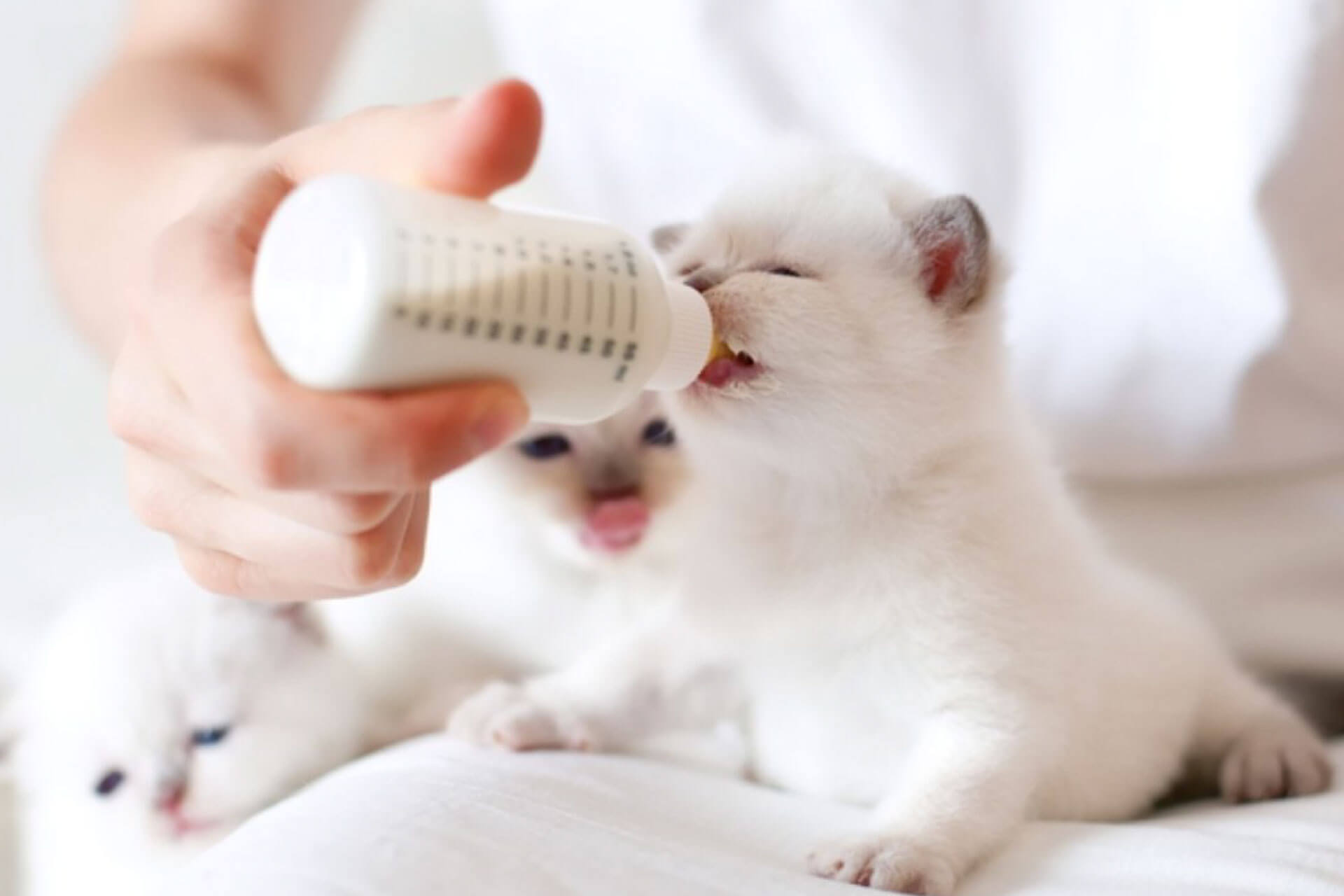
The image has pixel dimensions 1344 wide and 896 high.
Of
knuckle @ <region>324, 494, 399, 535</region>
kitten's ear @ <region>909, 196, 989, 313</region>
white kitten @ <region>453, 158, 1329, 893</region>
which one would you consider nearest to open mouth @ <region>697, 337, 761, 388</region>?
white kitten @ <region>453, 158, 1329, 893</region>

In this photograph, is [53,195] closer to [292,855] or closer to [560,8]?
[560,8]

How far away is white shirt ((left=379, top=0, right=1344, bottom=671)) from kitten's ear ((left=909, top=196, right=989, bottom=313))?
192 millimetres

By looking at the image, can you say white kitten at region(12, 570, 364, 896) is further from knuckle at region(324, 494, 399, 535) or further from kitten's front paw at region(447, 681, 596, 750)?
knuckle at region(324, 494, 399, 535)

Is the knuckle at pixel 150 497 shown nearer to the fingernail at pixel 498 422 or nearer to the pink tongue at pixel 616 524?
the fingernail at pixel 498 422

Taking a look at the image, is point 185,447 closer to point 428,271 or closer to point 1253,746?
point 428,271

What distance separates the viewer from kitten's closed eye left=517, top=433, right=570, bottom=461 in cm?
115

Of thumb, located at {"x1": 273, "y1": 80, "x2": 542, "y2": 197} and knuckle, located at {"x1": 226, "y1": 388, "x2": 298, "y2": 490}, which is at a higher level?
thumb, located at {"x1": 273, "y1": 80, "x2": 542, "y2": 197}

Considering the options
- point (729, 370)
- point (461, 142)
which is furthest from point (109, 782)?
point (461, 142)

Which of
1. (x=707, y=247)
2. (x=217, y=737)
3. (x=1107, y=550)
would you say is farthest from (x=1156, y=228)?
(x=217, y=737)

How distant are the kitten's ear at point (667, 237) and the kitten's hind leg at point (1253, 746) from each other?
22.9 inches

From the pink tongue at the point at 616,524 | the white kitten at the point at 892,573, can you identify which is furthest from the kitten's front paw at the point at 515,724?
the pink tongue at the point at 616,524

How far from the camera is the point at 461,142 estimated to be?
586 millimetres

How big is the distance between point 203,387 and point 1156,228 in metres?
0.90

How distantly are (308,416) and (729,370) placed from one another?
1.13 feet
